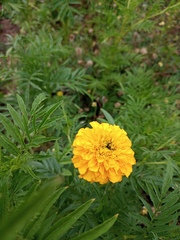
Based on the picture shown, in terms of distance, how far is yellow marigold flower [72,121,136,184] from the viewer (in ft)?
2.93

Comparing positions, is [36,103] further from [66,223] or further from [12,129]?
[66,223]

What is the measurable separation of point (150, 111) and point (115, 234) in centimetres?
60

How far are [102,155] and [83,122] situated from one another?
455mm

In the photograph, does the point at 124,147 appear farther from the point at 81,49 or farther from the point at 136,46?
the point at 136,46

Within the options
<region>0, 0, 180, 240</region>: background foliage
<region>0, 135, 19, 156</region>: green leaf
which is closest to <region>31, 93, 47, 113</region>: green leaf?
<region>0, 0, 180, 240</region>: background foliage

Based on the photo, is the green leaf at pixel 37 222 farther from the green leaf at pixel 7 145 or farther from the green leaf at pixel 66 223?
the green leaf at pixel 7 145

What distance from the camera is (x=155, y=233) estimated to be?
0.90 metres

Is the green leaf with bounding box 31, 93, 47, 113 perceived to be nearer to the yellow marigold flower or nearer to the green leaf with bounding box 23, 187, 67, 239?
the yellow marigold flower

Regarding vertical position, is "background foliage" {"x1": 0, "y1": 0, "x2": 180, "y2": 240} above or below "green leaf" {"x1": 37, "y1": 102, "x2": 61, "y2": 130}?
below

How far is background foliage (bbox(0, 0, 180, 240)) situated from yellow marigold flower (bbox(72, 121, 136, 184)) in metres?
0.09

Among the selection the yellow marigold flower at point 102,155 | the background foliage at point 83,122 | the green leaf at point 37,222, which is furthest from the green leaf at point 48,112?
the green leaf at point 37,222

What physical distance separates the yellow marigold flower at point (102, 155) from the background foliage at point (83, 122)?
9 centimetres

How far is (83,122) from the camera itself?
135cm

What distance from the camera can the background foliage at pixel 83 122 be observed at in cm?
74
